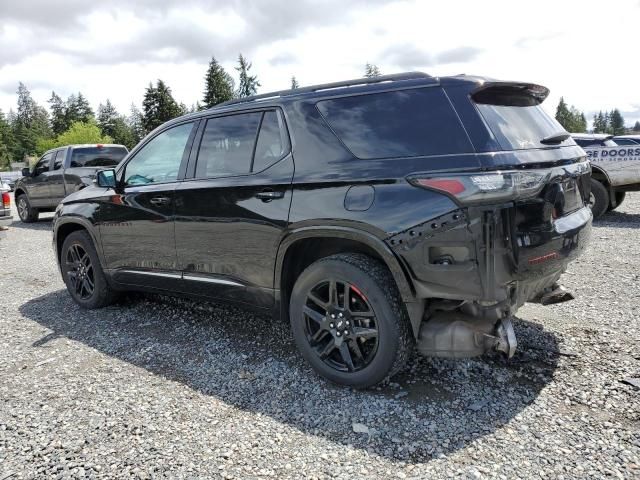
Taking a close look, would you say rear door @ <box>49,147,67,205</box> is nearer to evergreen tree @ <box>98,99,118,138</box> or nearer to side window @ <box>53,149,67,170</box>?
side window @ <box>53,149,67,170</box>

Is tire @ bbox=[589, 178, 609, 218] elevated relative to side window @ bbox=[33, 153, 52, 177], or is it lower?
lower

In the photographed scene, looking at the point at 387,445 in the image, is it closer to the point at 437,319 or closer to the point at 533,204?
the point at 437,319

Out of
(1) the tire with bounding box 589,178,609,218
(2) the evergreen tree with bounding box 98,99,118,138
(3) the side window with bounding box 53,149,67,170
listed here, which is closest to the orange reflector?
(1) the tire with bounding box 589,178,609,218

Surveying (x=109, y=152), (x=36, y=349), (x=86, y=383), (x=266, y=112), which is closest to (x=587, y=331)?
(x=266, y=112)

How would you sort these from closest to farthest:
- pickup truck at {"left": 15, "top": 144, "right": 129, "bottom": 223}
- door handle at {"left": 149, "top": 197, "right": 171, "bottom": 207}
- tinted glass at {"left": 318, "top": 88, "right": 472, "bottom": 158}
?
1. tinted glass at {"left": 318, "top": 88, "right": 472, "bottom": 158}
2. door handle at {"left": 149, "top": 197, "right": 171, "bottom": 207}
3. pickup truck at {"left": 15, "top": 144, "right": 129, "bottom": 223}

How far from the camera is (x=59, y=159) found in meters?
12.0

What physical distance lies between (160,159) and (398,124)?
2.36 meters

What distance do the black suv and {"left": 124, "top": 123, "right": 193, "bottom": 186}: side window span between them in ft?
0.38

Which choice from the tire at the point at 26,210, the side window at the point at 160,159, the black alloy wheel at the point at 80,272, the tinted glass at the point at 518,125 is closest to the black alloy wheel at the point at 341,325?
the tinted glass at the point at 518,125

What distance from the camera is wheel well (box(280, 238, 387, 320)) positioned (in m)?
3.25

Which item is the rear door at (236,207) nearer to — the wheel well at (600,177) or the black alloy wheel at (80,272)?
the black alloy wheel at (80,272)

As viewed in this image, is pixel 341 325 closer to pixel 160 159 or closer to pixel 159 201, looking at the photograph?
pixel 159 201

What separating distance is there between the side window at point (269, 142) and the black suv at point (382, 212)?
0.03 ft

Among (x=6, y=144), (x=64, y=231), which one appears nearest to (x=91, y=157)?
(x=64, y=231)
